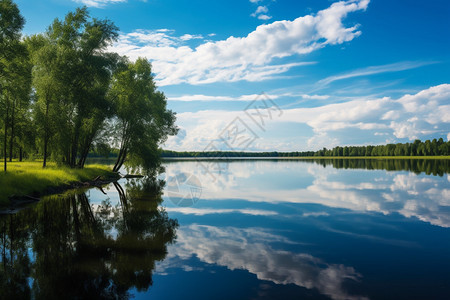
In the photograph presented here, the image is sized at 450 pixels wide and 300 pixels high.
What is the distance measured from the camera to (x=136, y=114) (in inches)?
1549

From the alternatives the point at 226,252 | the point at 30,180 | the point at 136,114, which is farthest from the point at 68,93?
the point at 226,252

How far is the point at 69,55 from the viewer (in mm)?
30672

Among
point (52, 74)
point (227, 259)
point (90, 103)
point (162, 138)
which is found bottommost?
point (227, 259)

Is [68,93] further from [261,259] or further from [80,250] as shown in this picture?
[261,259]

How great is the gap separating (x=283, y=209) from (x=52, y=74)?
88.8 feet

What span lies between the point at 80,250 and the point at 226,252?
530cm

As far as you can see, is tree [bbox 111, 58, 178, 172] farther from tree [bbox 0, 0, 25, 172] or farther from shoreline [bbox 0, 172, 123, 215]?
tree [bbox 0, 0, 25, 172]

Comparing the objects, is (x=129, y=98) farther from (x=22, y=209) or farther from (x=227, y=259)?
(x=227, y=259)

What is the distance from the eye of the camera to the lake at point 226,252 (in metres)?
7.55

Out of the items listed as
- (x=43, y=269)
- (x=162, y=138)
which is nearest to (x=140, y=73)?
(x=162, y=138)

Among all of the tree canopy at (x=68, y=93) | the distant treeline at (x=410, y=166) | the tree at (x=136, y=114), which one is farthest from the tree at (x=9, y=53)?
the distant treeline at (x=410, y=166)

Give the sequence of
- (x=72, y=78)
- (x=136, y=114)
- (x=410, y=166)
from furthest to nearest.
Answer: (x=410, y=166) → (x=136, y=114) → (x=72, y=78)

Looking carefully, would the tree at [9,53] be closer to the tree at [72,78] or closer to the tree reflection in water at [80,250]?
the tree at [72,78]

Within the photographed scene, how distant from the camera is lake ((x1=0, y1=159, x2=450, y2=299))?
755cm
